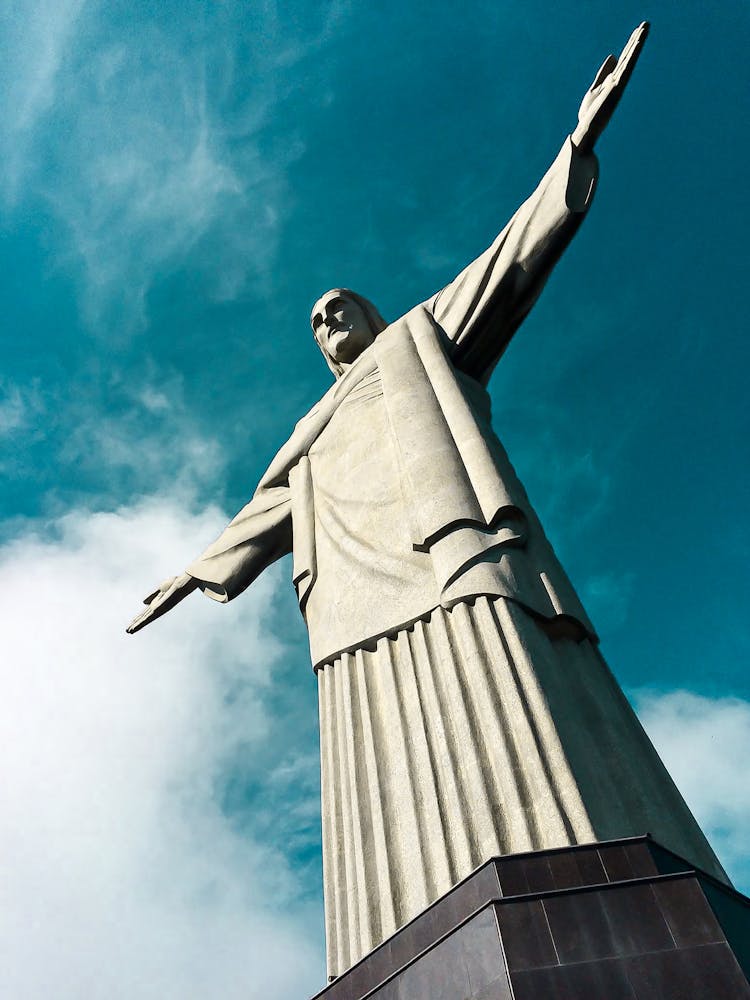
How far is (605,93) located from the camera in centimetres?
747

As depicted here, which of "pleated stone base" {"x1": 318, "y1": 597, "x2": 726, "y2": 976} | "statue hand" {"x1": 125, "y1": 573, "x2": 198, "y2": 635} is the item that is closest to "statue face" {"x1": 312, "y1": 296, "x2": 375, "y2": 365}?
"statue hand" {"x1": 125, "y1": 573, "x2": 198, "y2": 635}

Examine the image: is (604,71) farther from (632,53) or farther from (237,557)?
(237,557)

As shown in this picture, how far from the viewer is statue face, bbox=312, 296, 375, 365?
10352mm

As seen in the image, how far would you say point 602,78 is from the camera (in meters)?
7.68

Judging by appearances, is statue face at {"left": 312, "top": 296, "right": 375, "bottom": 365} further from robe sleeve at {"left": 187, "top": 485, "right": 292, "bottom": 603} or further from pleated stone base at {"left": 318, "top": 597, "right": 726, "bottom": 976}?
pleated stone base at {"left": 318, "top": 597, "right": 726, "bottom": 976}

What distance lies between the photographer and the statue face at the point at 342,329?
34.0ft

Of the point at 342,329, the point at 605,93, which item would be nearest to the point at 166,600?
the point at 342,329

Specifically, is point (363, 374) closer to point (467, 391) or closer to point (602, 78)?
point (467, 391)

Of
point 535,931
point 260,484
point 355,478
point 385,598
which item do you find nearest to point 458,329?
point 355,478

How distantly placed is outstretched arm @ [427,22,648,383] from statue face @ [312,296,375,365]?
134cm

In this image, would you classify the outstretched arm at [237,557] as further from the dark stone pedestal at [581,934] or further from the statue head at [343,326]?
the dark stone pedestal at [581,934]

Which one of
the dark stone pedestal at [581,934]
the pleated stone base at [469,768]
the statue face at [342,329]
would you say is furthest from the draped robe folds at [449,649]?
the statue face at [342,329]

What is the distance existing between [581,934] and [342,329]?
7852 millimetres

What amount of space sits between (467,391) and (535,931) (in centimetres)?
539
